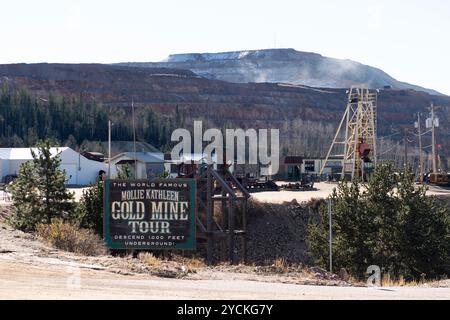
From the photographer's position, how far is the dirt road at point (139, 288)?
14.2 metres

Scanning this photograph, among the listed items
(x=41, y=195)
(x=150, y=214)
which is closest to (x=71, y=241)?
(x=150, y=214)

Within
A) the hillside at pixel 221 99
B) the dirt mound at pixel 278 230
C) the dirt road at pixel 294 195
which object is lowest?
the dirt mound at pixel 278 230

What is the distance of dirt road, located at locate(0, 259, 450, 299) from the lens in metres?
14.2

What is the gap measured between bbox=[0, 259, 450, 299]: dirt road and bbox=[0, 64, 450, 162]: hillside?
11431 centimetres

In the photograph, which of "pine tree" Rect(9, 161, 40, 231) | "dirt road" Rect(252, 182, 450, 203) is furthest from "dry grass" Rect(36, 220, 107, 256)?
"dirt road" Rect(252, 182, 450, 203)

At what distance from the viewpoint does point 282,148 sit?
4744 inches

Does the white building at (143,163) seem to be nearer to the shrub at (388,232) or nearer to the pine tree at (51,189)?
the pine tree at (51,189)

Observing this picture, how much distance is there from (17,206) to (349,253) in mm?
13557

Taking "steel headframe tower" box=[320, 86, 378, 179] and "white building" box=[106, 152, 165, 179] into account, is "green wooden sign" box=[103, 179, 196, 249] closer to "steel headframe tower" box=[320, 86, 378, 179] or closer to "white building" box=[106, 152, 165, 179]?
"steel headframe tower" box=[320, 86, 378, 179]

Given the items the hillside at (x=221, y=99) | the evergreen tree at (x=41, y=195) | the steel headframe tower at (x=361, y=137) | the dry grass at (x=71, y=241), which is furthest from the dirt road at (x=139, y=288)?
the hillside at (x=221, y=99)

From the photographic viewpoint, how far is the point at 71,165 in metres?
71.1

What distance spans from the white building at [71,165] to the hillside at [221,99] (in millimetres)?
58165

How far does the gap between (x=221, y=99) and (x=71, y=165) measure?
90384 mm
